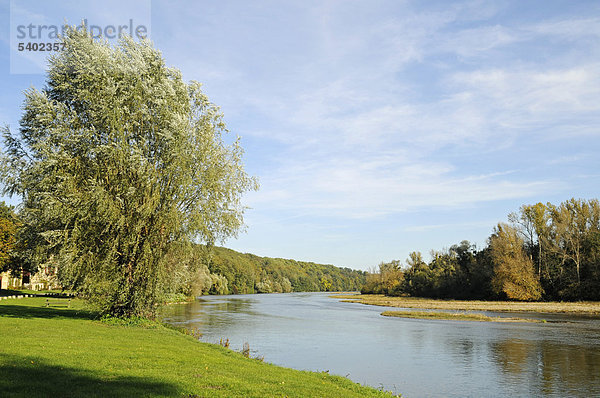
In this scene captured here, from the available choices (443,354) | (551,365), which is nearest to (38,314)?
(443,354)

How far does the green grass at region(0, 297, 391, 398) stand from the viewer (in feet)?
34.7

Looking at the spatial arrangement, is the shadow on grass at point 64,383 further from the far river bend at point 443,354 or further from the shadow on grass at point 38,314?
the shadow on grass at point 38,314

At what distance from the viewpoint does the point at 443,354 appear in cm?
3105

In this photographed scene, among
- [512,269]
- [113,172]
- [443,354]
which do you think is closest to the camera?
[113,172]

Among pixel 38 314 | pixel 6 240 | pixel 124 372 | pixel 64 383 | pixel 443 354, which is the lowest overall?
pixel 443 354

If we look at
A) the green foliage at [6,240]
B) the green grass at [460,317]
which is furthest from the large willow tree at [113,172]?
the green grass at [460,317]

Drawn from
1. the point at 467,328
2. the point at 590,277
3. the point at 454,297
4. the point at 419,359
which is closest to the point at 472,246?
the point at 454,297

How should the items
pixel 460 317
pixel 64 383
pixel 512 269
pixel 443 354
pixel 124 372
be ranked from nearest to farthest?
pixel 64 383 → pixel 124 372 → pixel 443 354 → pixel 460 317 → pixel 512 269

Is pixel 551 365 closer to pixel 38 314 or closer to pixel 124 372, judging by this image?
pixel 124 372

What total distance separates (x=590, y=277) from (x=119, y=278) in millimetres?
87707

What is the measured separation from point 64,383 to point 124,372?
2.18m

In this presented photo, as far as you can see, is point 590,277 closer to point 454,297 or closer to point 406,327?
point 454,297

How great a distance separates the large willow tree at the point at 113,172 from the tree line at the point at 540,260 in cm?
8135

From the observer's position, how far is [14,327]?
2031 cm
